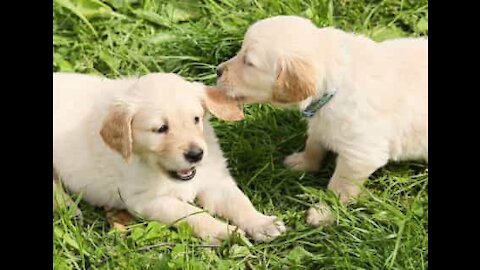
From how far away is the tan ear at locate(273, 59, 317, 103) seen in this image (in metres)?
4.01

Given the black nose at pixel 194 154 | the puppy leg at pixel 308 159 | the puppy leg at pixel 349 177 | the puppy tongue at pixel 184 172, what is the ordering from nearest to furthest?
the black nose at pixel 194 154, the puppy tongue at pixel 184 172, the puppy leg at pixel 349 177, the puppy leg at pixel 308 159

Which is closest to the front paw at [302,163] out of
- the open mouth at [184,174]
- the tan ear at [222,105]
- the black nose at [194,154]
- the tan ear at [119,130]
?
the tan ear at [222,105]

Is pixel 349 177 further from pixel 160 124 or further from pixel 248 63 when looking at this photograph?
pixel 160 124

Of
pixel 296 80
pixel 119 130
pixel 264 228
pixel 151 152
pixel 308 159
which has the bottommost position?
pixel 264 228

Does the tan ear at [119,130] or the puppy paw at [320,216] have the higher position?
the tan ear at [119,130]

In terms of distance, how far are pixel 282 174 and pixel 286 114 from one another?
0.43 metres

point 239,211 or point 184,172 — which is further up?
point 184,172

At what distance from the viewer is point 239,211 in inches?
166

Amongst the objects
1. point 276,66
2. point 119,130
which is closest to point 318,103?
point 276,66

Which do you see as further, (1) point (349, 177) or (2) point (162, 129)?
(1) point (349, 177)

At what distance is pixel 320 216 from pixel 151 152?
0.84 m

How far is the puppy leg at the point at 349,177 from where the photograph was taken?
4250 mm

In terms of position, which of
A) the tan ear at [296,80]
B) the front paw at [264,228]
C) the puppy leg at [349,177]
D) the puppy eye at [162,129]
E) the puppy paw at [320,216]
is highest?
the tan ear at [296,80]

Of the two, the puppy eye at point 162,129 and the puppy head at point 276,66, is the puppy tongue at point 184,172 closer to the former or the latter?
the puppy eye at point 162,129
